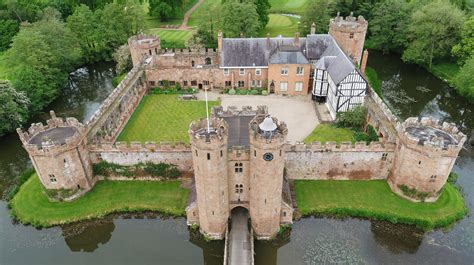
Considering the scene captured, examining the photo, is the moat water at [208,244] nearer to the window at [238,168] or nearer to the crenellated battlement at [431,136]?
the window at [238,168]

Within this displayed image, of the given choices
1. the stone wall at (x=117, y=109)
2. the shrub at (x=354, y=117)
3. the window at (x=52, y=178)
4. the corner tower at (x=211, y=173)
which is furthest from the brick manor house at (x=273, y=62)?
the window at (x=52, y=178)

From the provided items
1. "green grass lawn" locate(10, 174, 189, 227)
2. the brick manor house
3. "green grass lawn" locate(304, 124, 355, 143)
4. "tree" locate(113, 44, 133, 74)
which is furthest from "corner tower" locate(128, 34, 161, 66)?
"green grass lawn" locate(304, 124, 355, 143)

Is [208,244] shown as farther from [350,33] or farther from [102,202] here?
[350,33]

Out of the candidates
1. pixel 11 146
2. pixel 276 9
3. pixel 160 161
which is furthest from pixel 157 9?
pixel 160 161

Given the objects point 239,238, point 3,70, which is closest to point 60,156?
point 239,238

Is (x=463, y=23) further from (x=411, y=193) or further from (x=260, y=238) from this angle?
(x=260, y=238)

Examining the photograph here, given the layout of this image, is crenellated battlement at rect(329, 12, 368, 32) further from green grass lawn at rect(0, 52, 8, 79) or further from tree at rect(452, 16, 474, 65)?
green grass lawn at rect(0, 52, 8, 79)

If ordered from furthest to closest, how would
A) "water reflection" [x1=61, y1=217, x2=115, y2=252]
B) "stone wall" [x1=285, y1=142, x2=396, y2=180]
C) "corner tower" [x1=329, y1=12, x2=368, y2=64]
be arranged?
"corner tower" [x1=329, y1=12, x2=368, y2=64]
"stone wall" [x1=285, y1=142, x2=396, y2=180]
"water reflection" [x1=61, y1=217, x2=115, y2=252]
